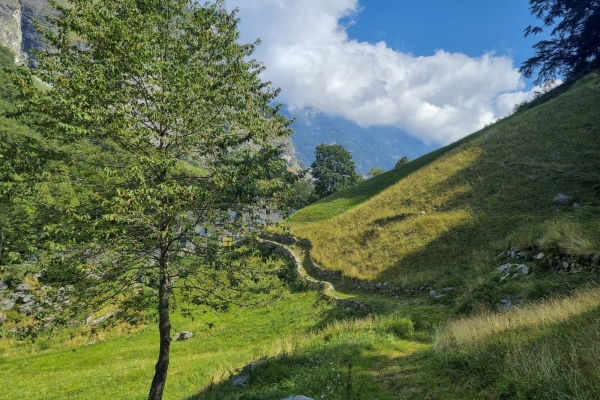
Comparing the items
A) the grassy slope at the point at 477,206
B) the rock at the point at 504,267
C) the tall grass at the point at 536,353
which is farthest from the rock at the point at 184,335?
the rock at the point at 504,267

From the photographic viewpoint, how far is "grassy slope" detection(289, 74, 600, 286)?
19812mm

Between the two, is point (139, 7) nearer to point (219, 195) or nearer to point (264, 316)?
point (219, 195)

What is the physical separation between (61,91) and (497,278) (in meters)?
17.4

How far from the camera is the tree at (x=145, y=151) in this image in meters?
8.01

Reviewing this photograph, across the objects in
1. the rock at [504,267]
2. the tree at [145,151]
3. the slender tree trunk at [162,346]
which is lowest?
the rock at [504,267]

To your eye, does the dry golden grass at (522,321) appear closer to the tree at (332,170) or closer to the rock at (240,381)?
the rock at (240,381)

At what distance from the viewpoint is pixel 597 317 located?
6195 mm

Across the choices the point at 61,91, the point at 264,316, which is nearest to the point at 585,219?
the point at 264,316

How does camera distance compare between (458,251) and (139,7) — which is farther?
(458,251)

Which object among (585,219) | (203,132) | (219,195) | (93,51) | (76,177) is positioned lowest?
(585,219)

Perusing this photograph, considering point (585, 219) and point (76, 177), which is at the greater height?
point (76, 177)

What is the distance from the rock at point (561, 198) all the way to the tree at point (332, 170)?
64.1 m

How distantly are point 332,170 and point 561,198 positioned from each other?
68299mm

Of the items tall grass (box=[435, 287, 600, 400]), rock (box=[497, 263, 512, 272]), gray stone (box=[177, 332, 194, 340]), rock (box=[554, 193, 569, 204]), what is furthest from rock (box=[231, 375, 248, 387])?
rock (box=[554, 193, 569, 204])
